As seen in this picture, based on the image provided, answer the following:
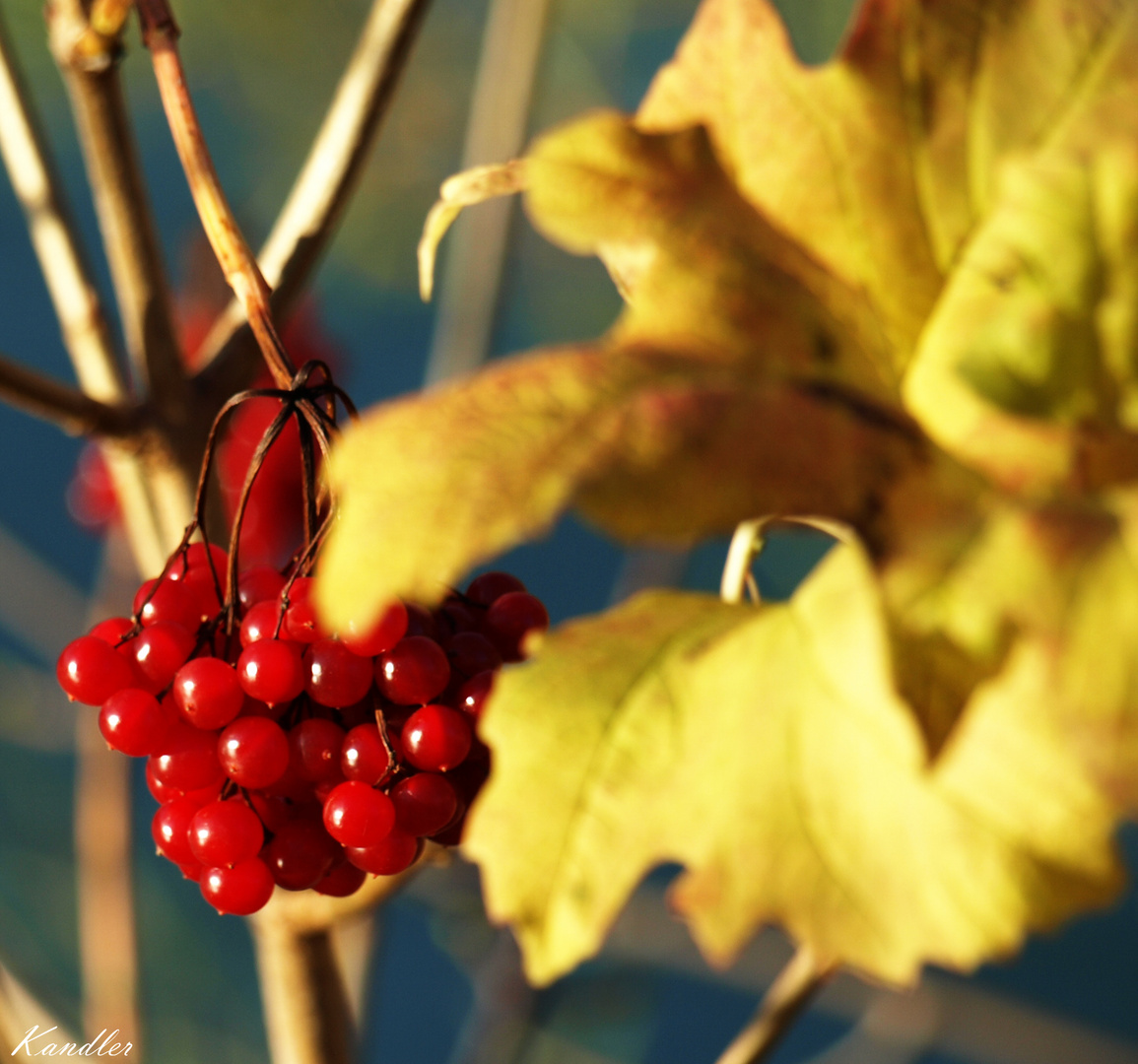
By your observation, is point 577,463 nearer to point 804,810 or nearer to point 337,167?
point 804,810

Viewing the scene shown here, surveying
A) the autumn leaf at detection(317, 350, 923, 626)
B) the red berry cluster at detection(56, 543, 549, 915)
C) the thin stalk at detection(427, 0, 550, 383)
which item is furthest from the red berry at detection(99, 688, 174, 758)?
the thin stalk at detection(427, 0, 550, 383)

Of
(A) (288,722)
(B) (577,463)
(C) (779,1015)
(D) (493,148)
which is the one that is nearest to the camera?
(B) (577,463)

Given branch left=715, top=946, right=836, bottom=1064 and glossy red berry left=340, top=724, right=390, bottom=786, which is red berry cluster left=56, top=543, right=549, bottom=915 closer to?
glossy red berry left=340, top=724, right=390, bottom=786

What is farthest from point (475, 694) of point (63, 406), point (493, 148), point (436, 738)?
point (493, 148)

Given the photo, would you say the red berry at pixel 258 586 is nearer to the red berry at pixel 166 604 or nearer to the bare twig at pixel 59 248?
the red berry at pixel 166 604

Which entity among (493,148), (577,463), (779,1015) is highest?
(577,463)

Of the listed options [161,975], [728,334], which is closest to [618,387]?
[728,334]
